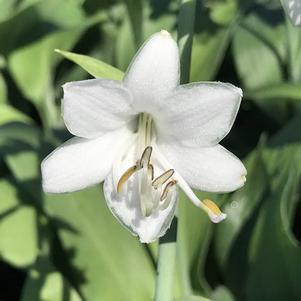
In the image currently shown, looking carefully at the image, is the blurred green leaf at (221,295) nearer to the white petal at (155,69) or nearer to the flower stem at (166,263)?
the flower stem at (166,263)

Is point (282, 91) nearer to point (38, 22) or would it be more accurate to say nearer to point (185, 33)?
point (185, 33)

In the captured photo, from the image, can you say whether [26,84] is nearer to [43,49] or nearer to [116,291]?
[43,49]

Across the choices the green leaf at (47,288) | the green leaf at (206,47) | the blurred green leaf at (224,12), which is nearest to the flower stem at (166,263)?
the green leaf at (47,288)

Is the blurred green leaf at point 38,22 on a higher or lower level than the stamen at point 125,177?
lower

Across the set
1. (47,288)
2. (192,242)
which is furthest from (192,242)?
(47,288)

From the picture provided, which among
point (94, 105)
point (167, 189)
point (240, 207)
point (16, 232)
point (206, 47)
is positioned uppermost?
point (94, 105)

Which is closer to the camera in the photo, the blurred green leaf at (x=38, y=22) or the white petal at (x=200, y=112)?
the white petal at (x=200, y=112)

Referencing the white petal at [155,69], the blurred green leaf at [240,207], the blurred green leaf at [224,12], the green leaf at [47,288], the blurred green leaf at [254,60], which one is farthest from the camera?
the blurred green leaf at [254,60]

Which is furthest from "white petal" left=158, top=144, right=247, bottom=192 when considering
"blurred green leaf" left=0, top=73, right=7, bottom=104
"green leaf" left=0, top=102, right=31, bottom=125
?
"blurred green leaf" left=0, top=73, right=7, bottom=104

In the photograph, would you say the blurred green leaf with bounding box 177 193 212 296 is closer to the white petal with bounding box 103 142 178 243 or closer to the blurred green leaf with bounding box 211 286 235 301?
the blurred green leaf with bounding box 211 286 235 301
